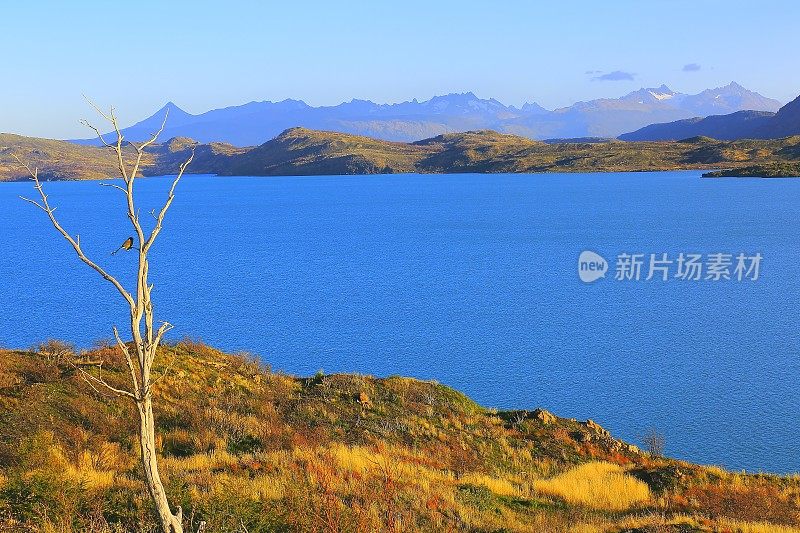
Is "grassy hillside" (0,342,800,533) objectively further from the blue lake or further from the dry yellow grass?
the blue lake

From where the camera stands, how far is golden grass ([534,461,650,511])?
48.1ft

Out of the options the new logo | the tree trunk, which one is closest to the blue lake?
the new logo

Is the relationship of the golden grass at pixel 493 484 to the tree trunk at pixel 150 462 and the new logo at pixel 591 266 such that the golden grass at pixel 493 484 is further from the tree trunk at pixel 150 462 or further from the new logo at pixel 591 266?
the new logo at pixel 591 266

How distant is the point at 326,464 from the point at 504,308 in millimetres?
32857

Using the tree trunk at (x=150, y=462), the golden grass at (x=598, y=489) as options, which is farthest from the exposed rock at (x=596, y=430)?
the tree trunk at (x=150, y=462)

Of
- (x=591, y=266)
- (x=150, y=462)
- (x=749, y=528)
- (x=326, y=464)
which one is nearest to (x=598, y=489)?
(x=749, y=528)

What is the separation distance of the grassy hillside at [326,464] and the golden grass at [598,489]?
0.17 ft

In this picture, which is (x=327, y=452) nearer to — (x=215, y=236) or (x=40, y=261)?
(x=40, y=261)

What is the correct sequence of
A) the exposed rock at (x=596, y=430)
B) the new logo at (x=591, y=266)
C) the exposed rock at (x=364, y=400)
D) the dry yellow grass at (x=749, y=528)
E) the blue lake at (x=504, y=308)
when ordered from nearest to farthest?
the dry yellow grass at (x=749, y=528) < the exposed rock at (x=364, y=400) < the exposed rock at (x=596, y=430) < the blue lake at (x=504, y=308) < the new logo at (x=591, y=266)

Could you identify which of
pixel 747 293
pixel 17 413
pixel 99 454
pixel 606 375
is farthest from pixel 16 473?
pixel 747 293

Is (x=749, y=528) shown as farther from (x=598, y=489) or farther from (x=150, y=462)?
(x=150, y=462)

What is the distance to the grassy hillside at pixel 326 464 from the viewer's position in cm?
1032

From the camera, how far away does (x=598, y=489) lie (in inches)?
607

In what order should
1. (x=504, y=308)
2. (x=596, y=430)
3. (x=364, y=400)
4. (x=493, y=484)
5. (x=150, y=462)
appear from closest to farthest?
1. (x=150, y=462)
2. (x=493, y=484)
3. (x=364, y=400)
4. (x=596, y=430)
5. (x=504, y=308)
